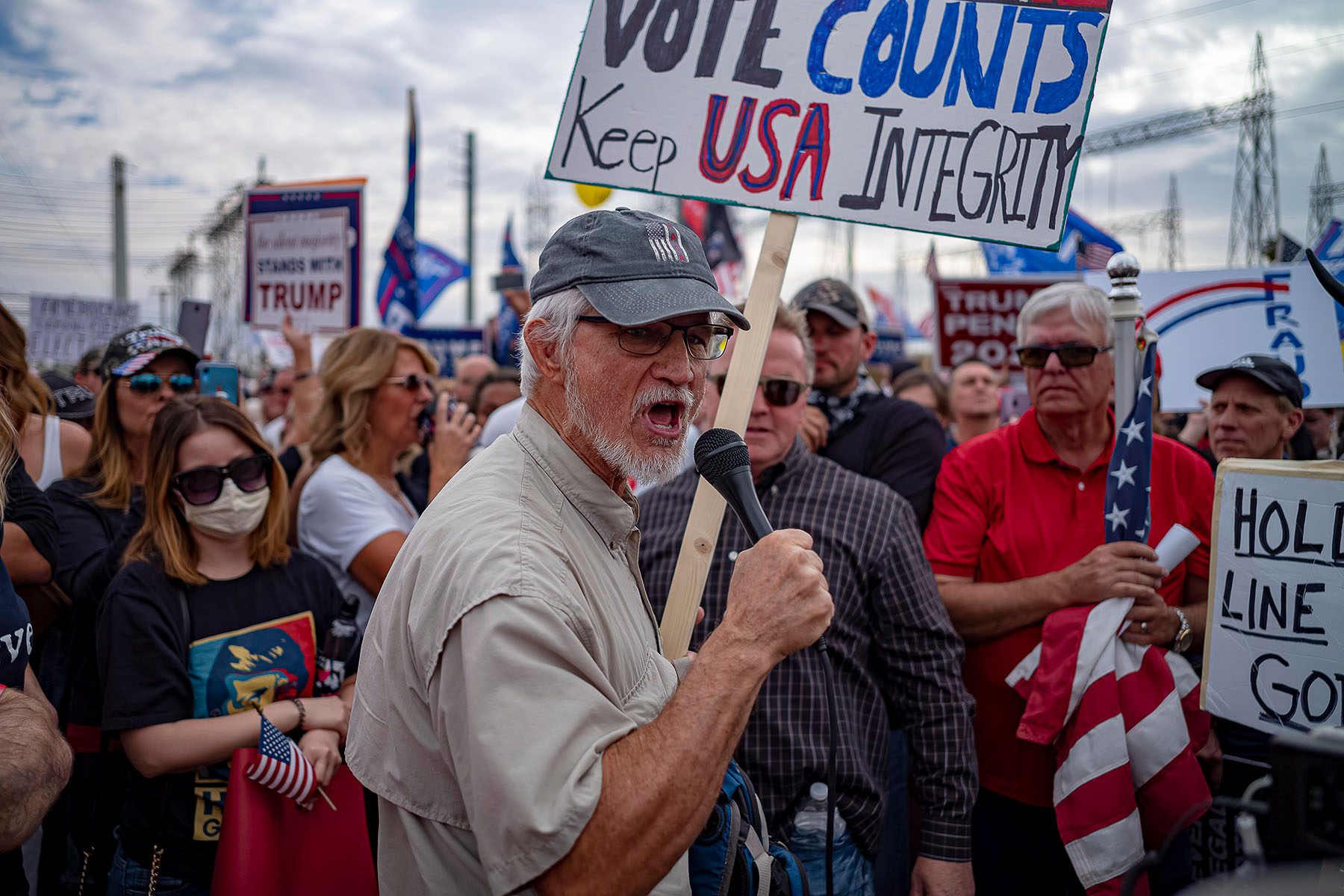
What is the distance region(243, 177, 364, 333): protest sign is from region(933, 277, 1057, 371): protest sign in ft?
13.5

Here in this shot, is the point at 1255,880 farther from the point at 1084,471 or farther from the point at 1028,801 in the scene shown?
the point at 1084,471

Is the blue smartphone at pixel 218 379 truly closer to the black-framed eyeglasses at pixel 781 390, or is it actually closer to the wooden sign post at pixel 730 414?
the black-framed eyeglasses at pixel 781 390

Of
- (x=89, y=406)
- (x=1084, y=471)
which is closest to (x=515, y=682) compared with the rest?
(x=1084, y=471)

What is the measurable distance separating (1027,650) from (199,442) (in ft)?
8.76

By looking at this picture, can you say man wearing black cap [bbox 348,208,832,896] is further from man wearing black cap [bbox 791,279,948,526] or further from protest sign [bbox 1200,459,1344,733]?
man wearing black cap [bbox 791,279,948,526]

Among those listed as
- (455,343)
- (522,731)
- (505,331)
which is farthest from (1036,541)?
(455,343)

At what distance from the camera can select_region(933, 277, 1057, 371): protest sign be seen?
672 cm

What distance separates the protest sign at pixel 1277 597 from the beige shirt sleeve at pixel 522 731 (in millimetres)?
1788

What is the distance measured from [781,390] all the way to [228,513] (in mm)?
1753

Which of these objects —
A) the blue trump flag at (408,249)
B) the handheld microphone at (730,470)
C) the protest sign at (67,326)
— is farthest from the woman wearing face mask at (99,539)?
the protest sign at (67,326)

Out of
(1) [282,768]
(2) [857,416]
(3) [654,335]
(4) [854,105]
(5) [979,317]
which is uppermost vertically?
(4) [854,105]

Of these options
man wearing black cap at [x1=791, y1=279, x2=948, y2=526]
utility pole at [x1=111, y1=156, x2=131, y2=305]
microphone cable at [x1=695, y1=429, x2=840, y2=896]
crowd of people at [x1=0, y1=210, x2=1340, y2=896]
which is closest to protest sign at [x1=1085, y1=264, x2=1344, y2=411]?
crowd of people at [x1=0, y1=210, x2=1340, y2=896]

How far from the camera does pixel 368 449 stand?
3.88 metres

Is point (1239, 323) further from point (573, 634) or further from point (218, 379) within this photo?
point (218, 379)
